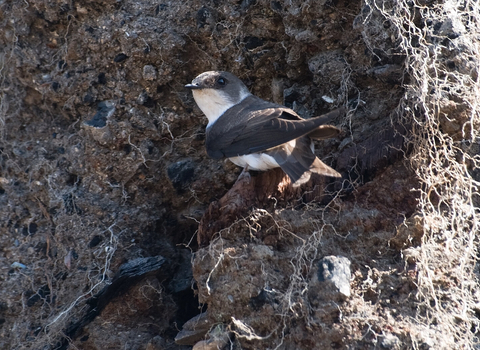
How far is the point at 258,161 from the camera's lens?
11.2ft

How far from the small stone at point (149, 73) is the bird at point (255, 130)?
27 cm

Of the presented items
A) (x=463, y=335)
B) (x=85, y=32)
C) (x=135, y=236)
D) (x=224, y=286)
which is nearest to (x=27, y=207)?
(x=135, y=236)

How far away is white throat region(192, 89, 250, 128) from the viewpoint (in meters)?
3.69

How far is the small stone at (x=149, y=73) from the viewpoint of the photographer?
148 inches

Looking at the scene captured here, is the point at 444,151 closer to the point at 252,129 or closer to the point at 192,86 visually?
the point at 252,129

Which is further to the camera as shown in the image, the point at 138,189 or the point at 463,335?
the point at 138,189

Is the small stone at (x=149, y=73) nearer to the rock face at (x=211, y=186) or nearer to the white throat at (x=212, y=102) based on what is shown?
the rock face at (x=211, y=186)

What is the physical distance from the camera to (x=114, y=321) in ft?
10.6

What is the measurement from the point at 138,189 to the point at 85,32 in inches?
45.2

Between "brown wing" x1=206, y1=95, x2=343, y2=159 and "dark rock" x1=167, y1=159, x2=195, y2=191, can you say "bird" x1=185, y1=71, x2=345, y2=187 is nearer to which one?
"brown wing" x1=206, y1=95, x2=343, y2=159

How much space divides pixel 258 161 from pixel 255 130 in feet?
0.62

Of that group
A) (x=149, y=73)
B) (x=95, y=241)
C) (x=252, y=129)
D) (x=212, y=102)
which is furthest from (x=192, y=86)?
(x=95, y=241)

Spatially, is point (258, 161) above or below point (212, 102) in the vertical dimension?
below

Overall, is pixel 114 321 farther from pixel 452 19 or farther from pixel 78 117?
pixel 452 19
